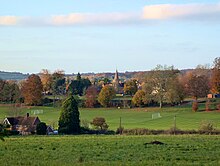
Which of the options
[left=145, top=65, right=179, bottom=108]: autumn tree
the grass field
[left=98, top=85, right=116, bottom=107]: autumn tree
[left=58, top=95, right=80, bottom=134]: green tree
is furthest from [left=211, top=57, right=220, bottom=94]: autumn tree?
[left=58, top=95, right=80, bottom=134]: green tree

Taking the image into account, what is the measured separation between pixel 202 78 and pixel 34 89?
3327 centimetres

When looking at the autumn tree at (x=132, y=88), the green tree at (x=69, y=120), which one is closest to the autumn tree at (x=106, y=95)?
the autumn tree at (x=132, y=88)

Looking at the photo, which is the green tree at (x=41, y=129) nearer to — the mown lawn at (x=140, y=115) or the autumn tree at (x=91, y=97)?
the mown lawn at (x=140, y=115)

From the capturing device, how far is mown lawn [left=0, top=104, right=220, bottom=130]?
2717 inches

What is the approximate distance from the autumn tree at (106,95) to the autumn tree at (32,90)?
40.9ft

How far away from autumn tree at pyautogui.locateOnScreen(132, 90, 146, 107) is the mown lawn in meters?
2.00

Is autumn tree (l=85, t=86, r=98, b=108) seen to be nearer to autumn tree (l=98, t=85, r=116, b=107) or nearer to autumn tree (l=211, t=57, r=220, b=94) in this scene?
autumn tree (l=98, t=85, r=116, b=107)

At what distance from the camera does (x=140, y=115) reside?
3201 inches

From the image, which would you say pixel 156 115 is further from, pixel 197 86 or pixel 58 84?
pixel 58 84

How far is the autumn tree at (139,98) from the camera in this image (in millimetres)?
86750

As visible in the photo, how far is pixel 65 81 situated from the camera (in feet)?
387

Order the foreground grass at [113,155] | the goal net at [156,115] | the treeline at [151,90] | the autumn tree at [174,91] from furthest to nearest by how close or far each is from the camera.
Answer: the treeline at [151,90]
the autumn tree at [174,91]
the goal net at [156,115]
the foreground grass at [113,155]

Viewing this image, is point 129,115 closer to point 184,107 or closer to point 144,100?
point 144,100

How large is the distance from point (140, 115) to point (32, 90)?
23.4m
